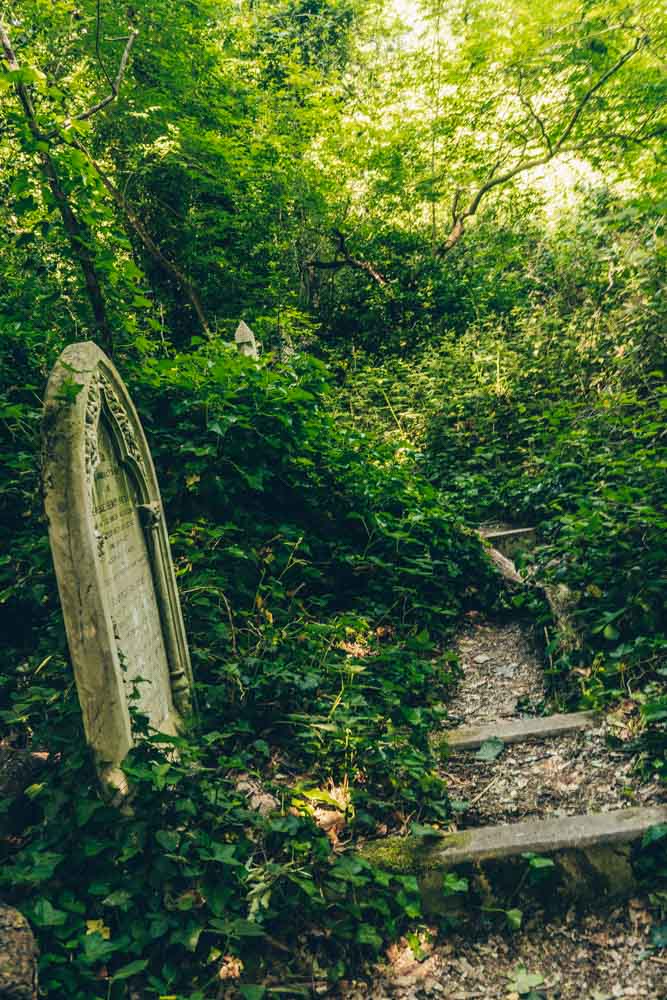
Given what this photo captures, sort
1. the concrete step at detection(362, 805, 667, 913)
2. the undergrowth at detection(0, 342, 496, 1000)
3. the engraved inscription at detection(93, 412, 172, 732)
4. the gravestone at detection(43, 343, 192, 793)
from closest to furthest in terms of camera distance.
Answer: the undergrowth at detection(0, 342, 496, 1000) → the gravestone at detection(43, 343, 192, 793) → the concrete step at detection(362, 805, 667, 913) → the engraved inscription at detection(93, 412, 172, 732)

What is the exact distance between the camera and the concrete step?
2406mm

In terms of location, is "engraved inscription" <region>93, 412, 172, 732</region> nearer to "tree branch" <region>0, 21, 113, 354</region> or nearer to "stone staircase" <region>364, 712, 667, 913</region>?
"stone staircase" <region>364, 712, 667, 913</region>

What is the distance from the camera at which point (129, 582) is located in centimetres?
281

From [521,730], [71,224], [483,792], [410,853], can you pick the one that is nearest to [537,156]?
[71,224]

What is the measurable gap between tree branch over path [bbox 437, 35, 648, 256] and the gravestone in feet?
31.7

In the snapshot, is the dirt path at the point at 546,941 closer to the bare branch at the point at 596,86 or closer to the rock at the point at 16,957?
the rock at the point at 16,957

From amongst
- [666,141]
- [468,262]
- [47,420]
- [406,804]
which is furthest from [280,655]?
[468,262]

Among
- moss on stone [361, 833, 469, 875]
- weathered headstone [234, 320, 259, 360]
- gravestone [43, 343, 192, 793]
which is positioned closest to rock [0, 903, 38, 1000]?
gravestone [43, 343, 192, 793]

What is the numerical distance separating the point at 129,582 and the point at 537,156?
1179 centimetres

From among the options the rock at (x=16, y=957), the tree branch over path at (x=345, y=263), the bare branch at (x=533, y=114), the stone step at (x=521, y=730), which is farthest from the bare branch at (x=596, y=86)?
the rock at (x=16, y=957)

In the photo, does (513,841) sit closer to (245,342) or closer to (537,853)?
(537,853)

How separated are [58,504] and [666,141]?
936 cm

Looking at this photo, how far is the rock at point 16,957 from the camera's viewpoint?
1581mm

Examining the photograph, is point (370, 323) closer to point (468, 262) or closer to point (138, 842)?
point (468, 262)
